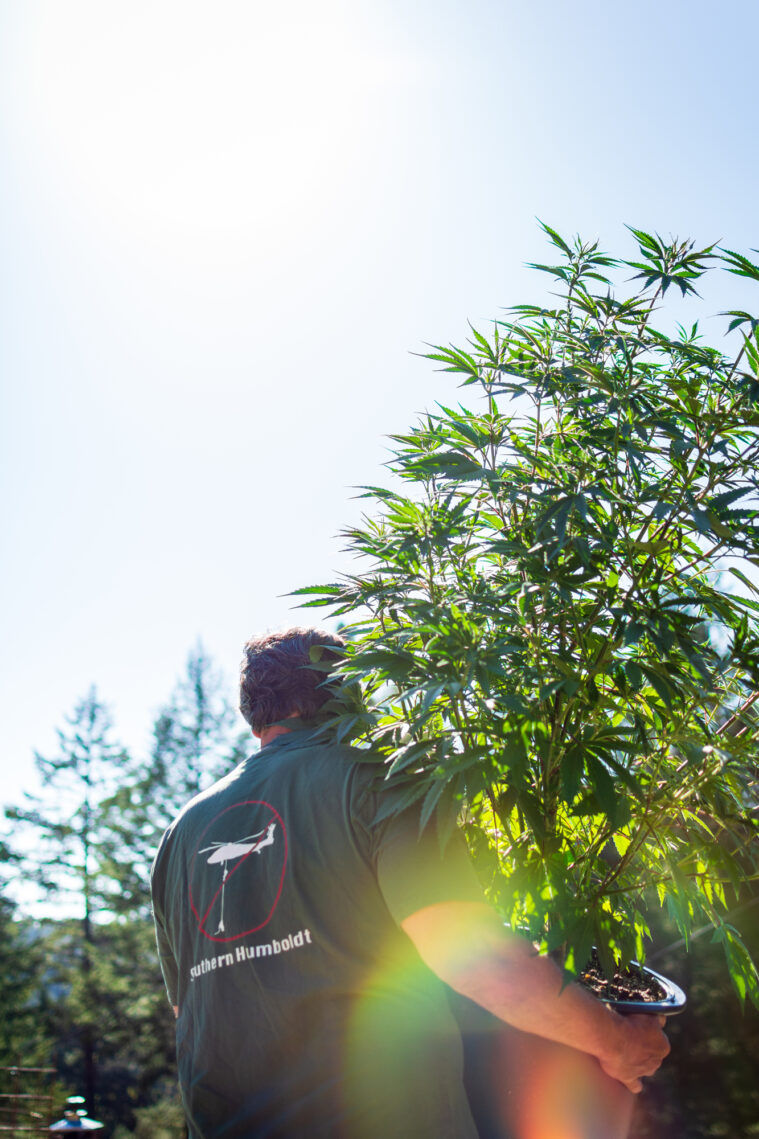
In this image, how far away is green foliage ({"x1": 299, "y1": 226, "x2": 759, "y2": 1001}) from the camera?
142cm

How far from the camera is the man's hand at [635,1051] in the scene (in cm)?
142

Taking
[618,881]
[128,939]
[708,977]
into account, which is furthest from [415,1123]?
[128,939]

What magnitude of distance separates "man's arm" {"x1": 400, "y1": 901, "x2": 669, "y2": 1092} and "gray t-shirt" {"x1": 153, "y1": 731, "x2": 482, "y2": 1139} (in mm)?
36

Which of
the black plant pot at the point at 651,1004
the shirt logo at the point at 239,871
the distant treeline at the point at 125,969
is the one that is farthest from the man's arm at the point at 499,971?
the distant treeline at the point at 125,969

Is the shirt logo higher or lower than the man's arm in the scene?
higher

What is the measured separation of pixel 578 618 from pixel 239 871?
836 millimetres

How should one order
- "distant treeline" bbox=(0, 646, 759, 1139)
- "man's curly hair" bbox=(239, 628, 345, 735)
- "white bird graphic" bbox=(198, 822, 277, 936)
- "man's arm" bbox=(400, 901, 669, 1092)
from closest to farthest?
1. "man's arm" bbox=(400, 901, 669, 1092)
2. "white bird graphic" bbox=(198, 822, 277, 936)
3. "man's curly hair" bbox=(239, 628, 345, 735)
4. "distant treeline" bbox=(0, 646, 759, 1139)

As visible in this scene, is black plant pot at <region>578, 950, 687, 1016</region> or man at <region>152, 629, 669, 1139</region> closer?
man at <region>152, 629, 669, 1139</region>

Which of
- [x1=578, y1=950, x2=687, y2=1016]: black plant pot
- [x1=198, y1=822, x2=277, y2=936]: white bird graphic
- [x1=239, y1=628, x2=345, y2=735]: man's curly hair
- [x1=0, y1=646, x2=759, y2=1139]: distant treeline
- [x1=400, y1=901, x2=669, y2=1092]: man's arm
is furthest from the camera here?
[x1=0, y1=646, x2=759, y2=1139]: distant treeline

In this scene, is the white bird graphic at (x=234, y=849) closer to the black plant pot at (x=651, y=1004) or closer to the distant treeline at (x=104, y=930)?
the black plant pot at (x=651, y=1004)

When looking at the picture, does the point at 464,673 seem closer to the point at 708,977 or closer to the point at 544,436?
the point at 544,436

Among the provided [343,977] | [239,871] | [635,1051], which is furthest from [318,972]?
[635,1051]

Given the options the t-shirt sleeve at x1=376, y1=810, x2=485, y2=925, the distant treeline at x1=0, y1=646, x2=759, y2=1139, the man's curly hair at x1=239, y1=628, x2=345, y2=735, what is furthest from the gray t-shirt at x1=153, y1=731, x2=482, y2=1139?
the distant treeline at x1=0, y1=646, x2=759, y2=1139

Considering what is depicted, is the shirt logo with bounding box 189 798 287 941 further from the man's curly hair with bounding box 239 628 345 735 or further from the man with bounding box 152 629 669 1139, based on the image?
the man's curly hair with bounding box 239 628 345 735
